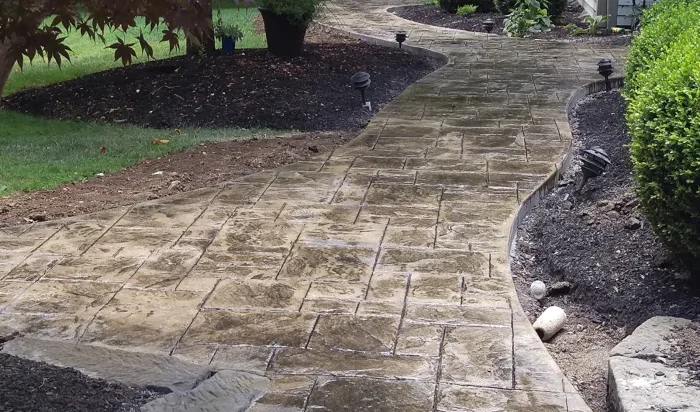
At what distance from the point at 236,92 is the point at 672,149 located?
18.4 feet

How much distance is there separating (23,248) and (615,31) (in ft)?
34.9

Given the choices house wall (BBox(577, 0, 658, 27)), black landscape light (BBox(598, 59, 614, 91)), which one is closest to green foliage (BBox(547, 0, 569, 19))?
house wall (BBox(577, 0, 658, 27))

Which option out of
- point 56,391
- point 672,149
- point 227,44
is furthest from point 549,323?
point 227,44

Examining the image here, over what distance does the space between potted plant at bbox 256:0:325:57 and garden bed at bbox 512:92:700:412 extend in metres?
4.56

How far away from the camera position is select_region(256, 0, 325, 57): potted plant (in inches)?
368

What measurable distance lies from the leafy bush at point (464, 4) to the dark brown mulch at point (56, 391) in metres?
14.4

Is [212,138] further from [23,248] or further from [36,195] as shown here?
[23,248]

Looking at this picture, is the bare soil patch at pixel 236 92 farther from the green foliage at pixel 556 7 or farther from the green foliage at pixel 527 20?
the green foliage at pixel 556 7

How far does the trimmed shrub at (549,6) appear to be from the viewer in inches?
552

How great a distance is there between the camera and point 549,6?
1400 centimetres

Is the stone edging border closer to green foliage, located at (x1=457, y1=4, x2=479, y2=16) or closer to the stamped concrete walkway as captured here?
the stamped concrete walkway

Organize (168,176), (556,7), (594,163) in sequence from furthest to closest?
(556,7) → (168,176) → (594,163)

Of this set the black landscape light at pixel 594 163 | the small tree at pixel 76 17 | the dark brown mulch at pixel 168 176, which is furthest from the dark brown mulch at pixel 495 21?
the small tree at pixel 76 17

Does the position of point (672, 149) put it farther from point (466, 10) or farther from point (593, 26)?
point (466, 10)
